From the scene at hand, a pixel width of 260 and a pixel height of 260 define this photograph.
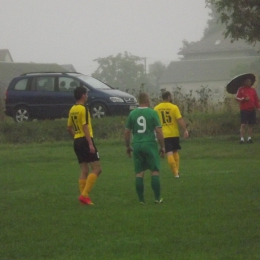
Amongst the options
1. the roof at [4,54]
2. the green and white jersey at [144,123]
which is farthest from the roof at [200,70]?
the green and white jersey at [144,123]

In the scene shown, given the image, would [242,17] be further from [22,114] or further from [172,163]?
[172,163]

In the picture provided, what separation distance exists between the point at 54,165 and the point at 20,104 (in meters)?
8.33

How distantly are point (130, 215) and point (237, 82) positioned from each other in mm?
14210

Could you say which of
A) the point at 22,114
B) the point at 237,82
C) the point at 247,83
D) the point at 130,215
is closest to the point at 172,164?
the point at 130,215

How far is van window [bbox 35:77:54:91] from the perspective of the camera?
2897 cm

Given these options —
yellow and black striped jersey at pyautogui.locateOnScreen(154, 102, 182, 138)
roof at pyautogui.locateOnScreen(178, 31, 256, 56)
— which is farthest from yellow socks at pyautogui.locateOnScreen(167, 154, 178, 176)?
roof at pyautogui.locateOnScreen(178, 31, 256, 56)

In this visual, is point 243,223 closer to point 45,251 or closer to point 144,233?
point 144,233

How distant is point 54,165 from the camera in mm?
20969

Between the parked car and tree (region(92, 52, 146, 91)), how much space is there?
6290cm

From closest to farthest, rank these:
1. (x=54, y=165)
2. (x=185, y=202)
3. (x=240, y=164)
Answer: (x=185, y=202)
(x=240, y=164)
(x=54, y=165)

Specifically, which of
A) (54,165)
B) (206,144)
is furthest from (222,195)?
(206,144)

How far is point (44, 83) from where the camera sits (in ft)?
95.7

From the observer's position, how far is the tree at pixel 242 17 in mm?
25719

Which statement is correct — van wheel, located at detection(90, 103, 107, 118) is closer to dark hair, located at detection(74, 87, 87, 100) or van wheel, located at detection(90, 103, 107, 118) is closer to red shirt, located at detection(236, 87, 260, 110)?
red shirt, located at detection(236, 87, 260, 110)
